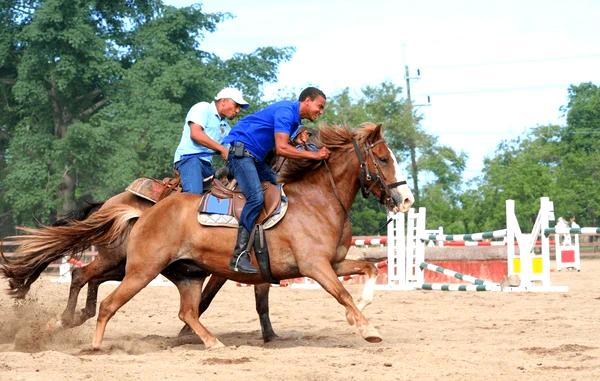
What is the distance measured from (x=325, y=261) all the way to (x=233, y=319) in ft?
14.2

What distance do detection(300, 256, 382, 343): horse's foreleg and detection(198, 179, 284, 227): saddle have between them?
2.09ft

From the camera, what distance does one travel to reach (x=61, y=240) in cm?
952

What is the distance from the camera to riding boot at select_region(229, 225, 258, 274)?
8.49 m

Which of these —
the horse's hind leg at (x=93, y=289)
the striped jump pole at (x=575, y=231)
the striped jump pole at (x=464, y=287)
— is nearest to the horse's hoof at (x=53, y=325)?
the horse's hind leg at (x=93, y=289)

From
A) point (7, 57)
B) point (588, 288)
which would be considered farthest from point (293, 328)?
point (7, 57)

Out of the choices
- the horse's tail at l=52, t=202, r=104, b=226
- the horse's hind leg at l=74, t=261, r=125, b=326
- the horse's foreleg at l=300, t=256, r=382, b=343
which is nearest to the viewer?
the horse's foreleg at l=300, t=256, r=382, b=343

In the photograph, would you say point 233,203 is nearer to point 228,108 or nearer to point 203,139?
point 203,139

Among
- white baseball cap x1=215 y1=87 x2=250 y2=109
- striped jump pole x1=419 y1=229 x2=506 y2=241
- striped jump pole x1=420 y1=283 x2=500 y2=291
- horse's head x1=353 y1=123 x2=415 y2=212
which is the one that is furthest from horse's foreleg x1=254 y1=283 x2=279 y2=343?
striped jump pole x1=420 y1=283 x2=500 y2=291

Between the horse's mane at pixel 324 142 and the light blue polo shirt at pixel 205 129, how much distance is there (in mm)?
947

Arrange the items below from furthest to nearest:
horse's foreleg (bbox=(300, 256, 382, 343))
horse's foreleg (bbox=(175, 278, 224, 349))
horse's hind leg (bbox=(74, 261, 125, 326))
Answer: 1. horse's hind leg (bbox=(74, 261, 125, 326))
2. horse's foreleg (bbox=(175, 278, 224, 349))
3. horse's foreleg (bbox=(300, 256, 382, 343))

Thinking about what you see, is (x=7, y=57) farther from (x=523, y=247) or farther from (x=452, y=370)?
(x=452, y=370)

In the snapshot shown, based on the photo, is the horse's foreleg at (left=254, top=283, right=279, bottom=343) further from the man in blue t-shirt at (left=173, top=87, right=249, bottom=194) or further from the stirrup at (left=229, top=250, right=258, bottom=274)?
the man in blue t-shirt at (left=173, top=87, right=249, bottom=194)

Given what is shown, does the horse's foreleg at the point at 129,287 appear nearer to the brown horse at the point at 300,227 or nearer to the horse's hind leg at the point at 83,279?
the brown horse at the point at 300,227

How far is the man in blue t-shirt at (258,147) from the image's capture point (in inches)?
335
